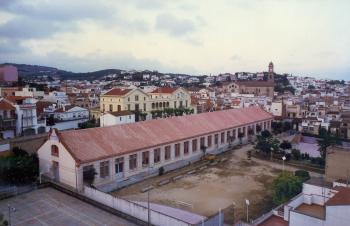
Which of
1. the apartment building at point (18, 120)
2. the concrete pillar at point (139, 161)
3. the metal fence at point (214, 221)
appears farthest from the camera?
the apartment building at point (18, 120)

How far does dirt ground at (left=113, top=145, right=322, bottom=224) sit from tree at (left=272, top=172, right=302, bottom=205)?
4.22 ft

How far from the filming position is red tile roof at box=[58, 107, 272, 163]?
2644 cm

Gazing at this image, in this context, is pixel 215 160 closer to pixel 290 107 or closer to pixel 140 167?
pixel 140 167

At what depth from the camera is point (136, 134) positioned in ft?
104

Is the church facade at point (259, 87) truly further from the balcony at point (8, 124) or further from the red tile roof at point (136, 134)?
the balcony at point (8, 124)

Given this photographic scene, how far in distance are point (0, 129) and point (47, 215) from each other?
2567 cm

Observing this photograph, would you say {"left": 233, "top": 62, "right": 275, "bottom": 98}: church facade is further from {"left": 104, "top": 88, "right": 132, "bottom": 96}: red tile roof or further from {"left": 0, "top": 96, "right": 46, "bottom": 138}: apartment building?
{"left": 0, "top": 96, "right": 46, "bottom": 138}: apartment building

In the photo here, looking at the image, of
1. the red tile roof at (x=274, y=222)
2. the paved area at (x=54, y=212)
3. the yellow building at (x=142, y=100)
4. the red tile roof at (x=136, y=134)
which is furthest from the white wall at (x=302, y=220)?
the yellow building at (x=142, y=100)

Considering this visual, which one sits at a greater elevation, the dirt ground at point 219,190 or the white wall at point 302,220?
the white wall at point 302,220

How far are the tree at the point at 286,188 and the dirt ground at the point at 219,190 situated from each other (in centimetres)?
129

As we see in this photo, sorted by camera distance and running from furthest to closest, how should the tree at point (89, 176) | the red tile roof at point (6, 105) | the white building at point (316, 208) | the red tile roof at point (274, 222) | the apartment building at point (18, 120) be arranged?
the apartment building at point (18, 120) → the red tile roof at point (6, 105) → the tree at point (89, 176) → the red tile roof at point (274, 222) → the white building at point (316, 208)

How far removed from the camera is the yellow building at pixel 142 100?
5381 cm

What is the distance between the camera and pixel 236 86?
116 metres

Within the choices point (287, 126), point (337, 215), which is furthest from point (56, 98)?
point (337, 215)
